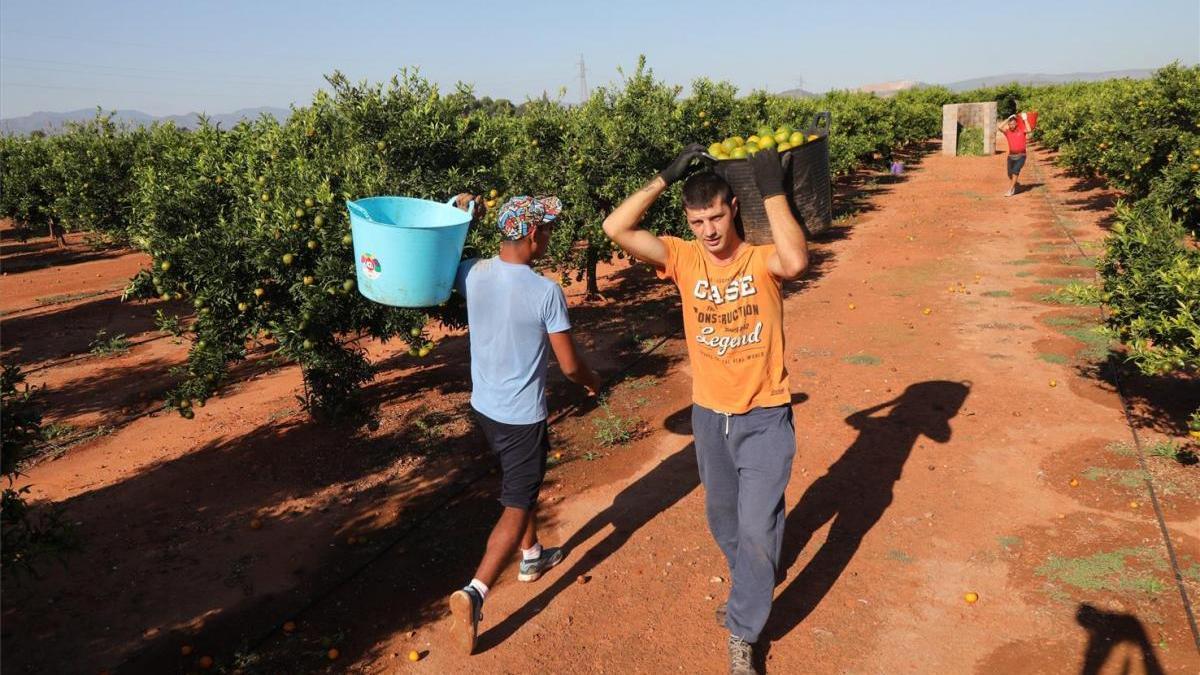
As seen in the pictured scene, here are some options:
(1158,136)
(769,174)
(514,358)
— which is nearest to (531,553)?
(514,358)

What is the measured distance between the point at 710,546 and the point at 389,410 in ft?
14.0

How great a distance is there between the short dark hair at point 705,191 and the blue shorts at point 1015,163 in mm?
19876

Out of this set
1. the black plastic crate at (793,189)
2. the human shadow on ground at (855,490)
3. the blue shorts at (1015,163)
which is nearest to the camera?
the black plastic crate at (793,189)

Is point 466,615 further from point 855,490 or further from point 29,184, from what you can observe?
point 29,184

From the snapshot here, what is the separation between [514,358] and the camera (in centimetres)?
416

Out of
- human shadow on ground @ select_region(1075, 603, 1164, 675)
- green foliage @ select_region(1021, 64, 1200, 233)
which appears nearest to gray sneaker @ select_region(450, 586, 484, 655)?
human shadow on ground @ select_region(1075, 603, 1164, 675)

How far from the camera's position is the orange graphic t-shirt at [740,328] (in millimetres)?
3738

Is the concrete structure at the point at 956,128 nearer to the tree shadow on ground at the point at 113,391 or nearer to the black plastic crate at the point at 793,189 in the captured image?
the tree shadow on ground at the point at 113,391

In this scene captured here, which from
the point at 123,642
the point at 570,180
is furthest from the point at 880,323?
the point at 123,642

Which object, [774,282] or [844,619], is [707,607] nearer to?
[844,619]

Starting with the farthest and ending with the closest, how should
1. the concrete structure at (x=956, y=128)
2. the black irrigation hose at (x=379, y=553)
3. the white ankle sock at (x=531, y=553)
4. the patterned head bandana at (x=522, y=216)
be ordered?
the concrete structure at (x=956, y=128)
the white ankle sock at (x=531, y=553)
the black irrigation hose at (x=379, y=553)
the patterned head bandana at (x=522, y=216)

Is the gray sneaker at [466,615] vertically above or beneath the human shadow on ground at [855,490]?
above

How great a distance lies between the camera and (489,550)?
14.1 feet

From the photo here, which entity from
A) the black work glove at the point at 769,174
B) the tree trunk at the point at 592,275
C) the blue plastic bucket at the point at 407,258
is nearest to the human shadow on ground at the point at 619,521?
the blue plastic bucket at the point at 407,258
